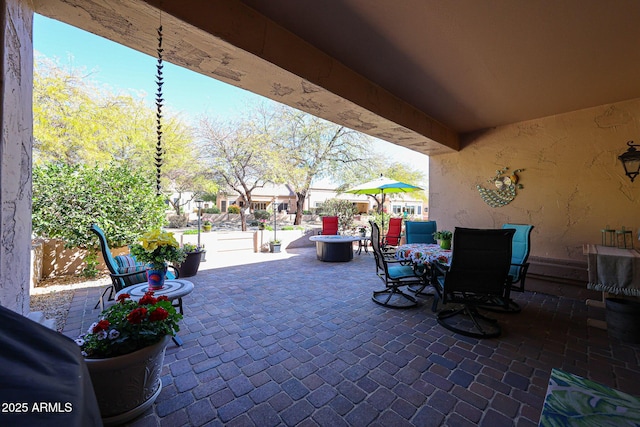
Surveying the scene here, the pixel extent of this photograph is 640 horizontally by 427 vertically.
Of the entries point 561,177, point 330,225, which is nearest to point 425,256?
point 561,177

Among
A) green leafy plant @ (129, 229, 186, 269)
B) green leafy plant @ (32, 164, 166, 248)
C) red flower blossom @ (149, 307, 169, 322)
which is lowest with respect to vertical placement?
red flower blossom @ (149, 307, 169, 322)

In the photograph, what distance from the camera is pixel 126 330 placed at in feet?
5.21

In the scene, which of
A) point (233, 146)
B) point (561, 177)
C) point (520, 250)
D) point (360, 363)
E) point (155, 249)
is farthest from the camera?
point (233, 146)

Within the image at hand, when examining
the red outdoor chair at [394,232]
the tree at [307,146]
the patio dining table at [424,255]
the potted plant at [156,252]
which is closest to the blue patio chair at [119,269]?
the potted plant at [156,252]

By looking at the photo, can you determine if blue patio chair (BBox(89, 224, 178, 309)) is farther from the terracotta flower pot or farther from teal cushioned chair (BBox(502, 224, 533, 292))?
teal cushioned chair (BBox(502, 224, 533, 292))

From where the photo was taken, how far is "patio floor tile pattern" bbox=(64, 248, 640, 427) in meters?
1.66

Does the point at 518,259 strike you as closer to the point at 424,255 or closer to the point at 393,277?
the point at 424,255

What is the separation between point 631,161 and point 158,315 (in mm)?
5800

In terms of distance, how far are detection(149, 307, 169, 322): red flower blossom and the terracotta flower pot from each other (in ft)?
0.46

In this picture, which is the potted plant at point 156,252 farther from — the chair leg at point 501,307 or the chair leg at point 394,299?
the chair leg at point 501,307

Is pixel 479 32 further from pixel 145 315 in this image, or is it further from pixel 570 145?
pixel 145 315

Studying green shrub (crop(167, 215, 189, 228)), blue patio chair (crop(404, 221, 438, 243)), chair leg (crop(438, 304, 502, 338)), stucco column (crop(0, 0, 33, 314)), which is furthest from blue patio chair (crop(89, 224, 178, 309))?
green shrub (crop(167, 215, 189, 228))

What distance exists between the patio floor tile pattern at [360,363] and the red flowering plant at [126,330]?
19.0 inches

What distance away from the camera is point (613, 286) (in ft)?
9.03
